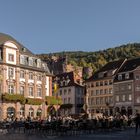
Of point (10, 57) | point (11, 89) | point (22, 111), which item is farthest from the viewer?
point (22, 111)

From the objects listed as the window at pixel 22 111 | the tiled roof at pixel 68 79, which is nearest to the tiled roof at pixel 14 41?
the window at pixel 22 111

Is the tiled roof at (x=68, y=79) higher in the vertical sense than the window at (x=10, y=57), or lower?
lower

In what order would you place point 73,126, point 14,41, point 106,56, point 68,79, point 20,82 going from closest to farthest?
point 73,126 < point 20,82 < point 14,41 < point 68,79 < point 106,56

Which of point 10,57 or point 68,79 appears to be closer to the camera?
point 10,57

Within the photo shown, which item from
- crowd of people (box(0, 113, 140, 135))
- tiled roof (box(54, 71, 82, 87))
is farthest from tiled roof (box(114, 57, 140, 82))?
crowd of people (box(0, 113, 140, 135))

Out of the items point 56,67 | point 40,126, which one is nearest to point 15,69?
point 40,126

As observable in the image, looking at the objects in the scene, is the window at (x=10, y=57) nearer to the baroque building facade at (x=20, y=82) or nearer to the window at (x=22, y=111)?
the baroque building facade at (x=20, y=82)

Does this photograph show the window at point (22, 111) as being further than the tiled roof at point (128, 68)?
No

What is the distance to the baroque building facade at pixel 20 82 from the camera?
239 feet

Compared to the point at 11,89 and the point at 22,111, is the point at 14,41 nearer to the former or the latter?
the point at 11,89

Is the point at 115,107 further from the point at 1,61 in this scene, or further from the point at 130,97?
the point at 1,61

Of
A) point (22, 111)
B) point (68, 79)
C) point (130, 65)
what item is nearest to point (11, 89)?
point (22, 111)

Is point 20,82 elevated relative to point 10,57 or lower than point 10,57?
lower

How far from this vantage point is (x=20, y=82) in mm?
76250
